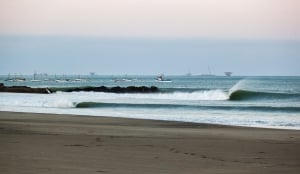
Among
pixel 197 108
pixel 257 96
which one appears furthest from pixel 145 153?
pixel 257 96

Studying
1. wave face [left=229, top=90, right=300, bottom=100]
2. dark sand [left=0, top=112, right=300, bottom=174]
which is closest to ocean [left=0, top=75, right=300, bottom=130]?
wave face [left=229, top=90, right=300, bottom=100]

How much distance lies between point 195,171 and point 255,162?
1542mm

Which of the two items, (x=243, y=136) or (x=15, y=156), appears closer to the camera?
(x=15, y=156)

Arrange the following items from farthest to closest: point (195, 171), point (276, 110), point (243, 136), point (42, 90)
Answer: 1. point (42, 90)
2. point (276, 110)
3. point (243, 136)
4. point (195, 171)

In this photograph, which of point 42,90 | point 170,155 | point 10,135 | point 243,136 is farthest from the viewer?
point 42,90

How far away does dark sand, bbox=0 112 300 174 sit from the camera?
8.12 meters

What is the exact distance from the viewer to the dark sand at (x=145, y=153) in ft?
26.7

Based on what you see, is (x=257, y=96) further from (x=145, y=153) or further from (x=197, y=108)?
(x=145, y=153)

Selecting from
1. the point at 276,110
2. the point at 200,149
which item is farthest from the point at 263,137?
the point at 276,110

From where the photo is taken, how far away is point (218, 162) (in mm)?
9008

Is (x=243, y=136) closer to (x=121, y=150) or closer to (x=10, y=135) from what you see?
(x=121, y=150)

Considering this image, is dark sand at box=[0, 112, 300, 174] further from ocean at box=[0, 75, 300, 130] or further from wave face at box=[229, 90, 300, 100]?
wave face at box=[229, 90, 300, 100]

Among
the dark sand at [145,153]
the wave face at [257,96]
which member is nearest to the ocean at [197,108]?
the wave face at [257,96]

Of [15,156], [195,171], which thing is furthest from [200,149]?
[15,156]
